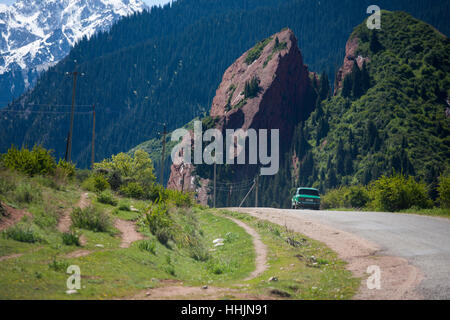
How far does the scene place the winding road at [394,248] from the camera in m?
9.34

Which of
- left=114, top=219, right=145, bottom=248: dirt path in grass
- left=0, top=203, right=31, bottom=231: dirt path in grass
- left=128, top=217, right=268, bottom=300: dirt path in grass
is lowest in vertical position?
left=128, top=217, right=268, bottom=300: dirt path in grass

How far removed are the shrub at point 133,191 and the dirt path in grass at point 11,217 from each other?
42.2 feet

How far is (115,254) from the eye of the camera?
11945 millimetres

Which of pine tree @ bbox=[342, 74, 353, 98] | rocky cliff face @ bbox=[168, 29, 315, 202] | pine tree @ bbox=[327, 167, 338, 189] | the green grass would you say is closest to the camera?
the green grass

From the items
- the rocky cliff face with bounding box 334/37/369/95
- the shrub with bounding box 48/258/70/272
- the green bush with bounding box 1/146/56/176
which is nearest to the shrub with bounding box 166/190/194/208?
the green bush with bounding box 1/146/56/176

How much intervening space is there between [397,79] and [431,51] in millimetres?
15097

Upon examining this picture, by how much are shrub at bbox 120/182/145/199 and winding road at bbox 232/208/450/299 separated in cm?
897

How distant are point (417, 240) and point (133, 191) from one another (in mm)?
17339

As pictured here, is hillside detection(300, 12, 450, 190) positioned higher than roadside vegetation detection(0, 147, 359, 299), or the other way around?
hillside detection(300, 12, 450, 190)

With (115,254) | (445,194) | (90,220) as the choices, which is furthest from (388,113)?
(115,254)

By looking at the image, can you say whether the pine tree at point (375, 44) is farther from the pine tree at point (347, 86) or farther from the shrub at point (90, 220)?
the shrub at point (90, 220)

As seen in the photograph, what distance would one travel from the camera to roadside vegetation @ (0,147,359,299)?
9.20 metres

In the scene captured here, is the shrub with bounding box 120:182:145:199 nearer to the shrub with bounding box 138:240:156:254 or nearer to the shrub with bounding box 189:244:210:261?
the shrub with bounding box 189:244:210:261

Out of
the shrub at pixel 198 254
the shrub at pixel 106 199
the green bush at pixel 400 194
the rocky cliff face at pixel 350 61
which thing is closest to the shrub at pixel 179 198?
the shrub at pixel 106 199
